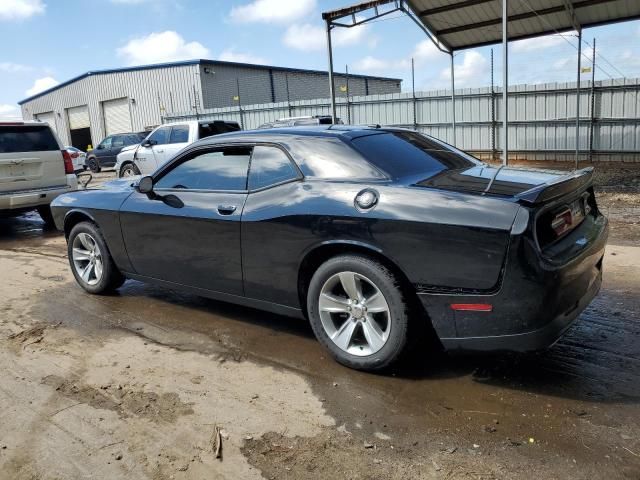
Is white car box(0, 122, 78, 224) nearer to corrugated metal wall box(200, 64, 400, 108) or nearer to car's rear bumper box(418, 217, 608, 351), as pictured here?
car's rear bumper box(418, 217, 608, 351)

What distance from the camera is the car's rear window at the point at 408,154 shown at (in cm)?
370

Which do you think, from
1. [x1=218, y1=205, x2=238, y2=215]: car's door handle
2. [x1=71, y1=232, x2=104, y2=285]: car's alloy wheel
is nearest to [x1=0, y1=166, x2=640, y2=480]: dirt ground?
[x1=71, y1=232, x2=104, y2=285]: car's alloy wheel

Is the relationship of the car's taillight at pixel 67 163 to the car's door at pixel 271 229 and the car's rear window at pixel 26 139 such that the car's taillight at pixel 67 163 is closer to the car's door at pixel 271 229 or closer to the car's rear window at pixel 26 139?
the car's rear window at pixel 26 139

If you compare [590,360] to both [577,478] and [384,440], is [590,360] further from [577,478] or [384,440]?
[384,440]

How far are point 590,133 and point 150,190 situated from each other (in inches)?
596

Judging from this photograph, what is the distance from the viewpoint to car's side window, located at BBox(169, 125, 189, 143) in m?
14.2

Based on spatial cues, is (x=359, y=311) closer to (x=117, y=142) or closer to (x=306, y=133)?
(x=306, y=133)

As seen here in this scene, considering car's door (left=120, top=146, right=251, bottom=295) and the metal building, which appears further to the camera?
the metal building

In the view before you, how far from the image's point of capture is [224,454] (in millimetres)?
2781

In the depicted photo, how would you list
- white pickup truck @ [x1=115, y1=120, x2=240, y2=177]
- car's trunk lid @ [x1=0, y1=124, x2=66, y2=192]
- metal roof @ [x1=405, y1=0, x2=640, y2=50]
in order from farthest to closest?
1. white pickup truck @ [x1=115, y1=120, x2=240, y2=177]
2. metal roof @ [x1=405, y1=0, x2=640, y2=50]
3. car's trunk lid @ [x1=0, y1=124, x2=66, y2=192]

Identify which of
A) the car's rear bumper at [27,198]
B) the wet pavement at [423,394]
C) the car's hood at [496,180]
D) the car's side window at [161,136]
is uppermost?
the car's side window at [161,136]

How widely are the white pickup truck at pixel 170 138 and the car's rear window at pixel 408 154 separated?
983 cm

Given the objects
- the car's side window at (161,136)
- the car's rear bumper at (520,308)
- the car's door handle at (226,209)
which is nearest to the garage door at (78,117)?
the car's side window at (161,136)

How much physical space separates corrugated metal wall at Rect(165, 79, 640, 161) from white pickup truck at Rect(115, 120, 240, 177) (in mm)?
7789
